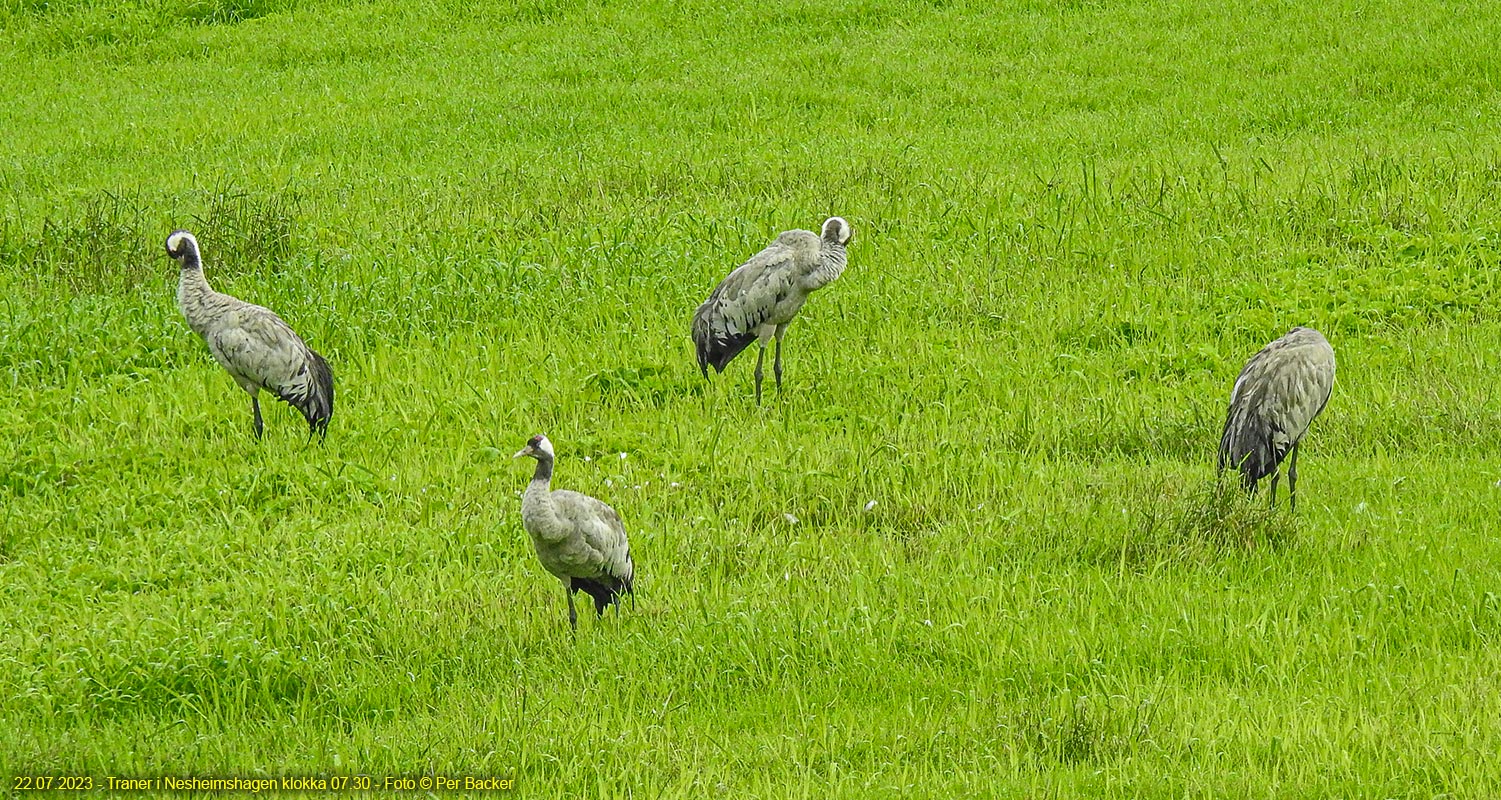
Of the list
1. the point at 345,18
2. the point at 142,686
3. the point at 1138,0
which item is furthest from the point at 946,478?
the point at 345,18

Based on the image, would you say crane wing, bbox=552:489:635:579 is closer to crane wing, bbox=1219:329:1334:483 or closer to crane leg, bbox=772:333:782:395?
crane wing, bbox=1219:329:1334:483

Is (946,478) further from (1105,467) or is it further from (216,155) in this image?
(216,155)

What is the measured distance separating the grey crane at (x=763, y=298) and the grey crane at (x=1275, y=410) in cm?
334

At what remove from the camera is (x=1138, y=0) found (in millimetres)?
22531

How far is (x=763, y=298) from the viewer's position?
10.6 m

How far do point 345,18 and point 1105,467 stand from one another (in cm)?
1919

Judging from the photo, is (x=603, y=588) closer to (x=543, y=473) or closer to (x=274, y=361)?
(x=543, y=473)

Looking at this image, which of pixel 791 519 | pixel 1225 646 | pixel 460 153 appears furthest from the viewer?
pixel 460 153

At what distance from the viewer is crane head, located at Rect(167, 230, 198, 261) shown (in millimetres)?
10477

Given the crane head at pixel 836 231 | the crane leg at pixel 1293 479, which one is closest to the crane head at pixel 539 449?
the crane leg at pixel 1293 479

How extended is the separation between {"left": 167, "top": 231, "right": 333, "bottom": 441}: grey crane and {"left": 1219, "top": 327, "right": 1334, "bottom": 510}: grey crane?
5662 millimetres

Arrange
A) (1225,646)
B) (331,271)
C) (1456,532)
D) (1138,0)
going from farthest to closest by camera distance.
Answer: (1138,0) → (331,271) → (1456,532) → (1225,646)

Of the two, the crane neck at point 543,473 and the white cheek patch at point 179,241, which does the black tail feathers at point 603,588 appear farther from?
the white cheek patch at point 179,241

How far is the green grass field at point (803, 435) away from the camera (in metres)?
5.95
